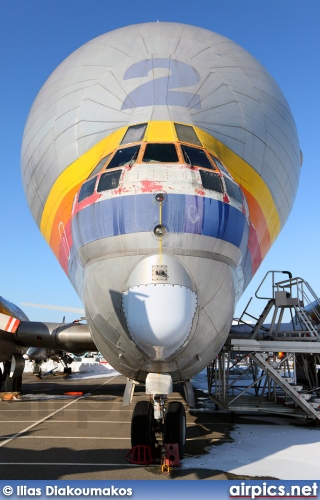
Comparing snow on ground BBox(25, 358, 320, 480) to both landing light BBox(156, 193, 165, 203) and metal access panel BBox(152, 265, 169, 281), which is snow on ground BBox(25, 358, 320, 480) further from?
landing light BBox(156, 193, 165, 203)

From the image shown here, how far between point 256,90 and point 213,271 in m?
4.35

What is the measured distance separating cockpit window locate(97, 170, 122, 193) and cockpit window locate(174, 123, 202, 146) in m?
1.14

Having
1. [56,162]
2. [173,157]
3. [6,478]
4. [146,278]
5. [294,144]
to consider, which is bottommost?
[6,478]

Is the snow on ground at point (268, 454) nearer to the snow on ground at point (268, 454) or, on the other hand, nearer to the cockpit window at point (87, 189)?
the snow on ground at point (268, 454)

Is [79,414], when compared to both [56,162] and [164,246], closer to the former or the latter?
[56,162]

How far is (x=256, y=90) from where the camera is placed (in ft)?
28.3

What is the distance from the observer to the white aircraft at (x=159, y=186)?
5754mm

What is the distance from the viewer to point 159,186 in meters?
5.96

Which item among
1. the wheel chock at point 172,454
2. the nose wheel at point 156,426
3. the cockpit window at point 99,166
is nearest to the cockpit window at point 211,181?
the cockpit window at point 99,166

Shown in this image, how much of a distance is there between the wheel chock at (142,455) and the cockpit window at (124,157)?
4083 mm

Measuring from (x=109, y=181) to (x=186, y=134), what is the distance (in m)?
1.45

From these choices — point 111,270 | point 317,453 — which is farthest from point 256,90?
point 317,453

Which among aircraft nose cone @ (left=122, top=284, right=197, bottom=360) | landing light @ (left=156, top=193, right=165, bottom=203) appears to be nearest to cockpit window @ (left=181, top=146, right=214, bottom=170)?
landing light @ (left=156, top=193, right=165, bottom=203)

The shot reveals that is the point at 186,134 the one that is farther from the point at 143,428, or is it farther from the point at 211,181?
the point at 143,428
